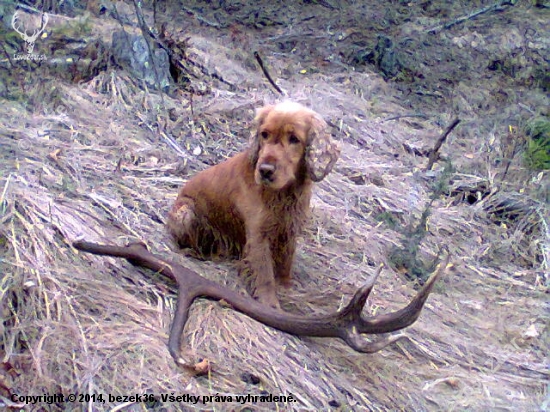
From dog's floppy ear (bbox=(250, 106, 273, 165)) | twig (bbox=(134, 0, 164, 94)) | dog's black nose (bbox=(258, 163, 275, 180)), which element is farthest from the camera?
twig (bbox=(134, 0, 164, 94))

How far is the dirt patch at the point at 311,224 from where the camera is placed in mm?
2861

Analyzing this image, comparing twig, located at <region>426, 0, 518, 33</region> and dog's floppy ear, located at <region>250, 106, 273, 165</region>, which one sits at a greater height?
twig, located at <region>426, 0, 518, 33</region>

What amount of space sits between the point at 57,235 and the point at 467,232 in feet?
11.0

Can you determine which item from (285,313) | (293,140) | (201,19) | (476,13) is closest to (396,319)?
(285,313)

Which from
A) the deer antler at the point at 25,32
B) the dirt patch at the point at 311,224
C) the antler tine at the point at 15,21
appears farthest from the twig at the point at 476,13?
the antler tine at the point at 15,21

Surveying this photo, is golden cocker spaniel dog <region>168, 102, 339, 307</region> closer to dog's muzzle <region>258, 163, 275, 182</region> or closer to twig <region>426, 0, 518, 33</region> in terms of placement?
dog's muzzle <region>258, 163, 275, 182</region>

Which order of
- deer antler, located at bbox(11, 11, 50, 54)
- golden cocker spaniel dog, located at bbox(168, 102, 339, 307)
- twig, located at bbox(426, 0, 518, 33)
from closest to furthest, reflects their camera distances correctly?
golden cocker spaniel dog, located at bbox(168, 102, 339, 307), deer antler, located at bbox(11, 11, 50, 54), twig, located at bbox(426, 0, 518, 33)

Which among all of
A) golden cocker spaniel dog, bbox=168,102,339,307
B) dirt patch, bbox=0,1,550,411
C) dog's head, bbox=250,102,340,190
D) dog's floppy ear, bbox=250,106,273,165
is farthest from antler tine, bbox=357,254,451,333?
dog's floppy ear, bbox=250,106,273,165

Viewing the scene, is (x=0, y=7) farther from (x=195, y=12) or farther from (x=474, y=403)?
(x=474, y=403)

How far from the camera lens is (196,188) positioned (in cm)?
392

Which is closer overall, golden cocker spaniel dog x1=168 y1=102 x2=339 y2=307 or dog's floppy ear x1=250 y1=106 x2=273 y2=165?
golden cocker spaniel dog x1=168 y1=102 x2=339 y2=307

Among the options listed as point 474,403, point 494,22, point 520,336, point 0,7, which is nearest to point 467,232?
point 520,336

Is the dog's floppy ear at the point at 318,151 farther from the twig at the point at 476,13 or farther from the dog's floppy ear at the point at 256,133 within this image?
the twig at the point at 476,13

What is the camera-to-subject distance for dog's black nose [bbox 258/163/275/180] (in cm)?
309
